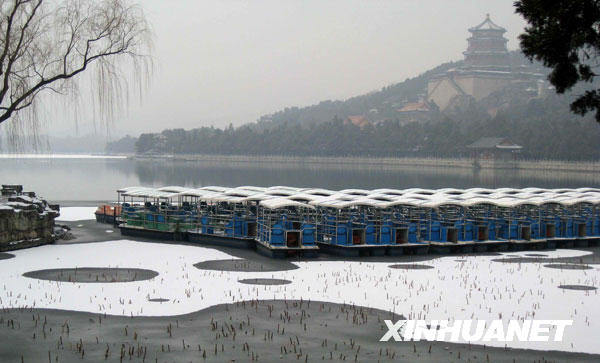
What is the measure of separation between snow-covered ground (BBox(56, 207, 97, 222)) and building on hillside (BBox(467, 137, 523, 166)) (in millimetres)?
103862

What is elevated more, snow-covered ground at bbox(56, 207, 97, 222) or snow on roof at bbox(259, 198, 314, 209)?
snow on roof at bbox(259, 198, 314, 209)

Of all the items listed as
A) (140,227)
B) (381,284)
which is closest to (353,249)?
(381,284)

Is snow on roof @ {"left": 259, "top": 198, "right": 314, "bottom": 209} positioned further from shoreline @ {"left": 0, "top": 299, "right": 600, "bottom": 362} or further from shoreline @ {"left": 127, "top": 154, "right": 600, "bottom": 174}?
shoreline @ {"left": 127, "top": 154, "right": 600, "bottom": 174}

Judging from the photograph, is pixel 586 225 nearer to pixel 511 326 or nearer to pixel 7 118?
pixel 511 326

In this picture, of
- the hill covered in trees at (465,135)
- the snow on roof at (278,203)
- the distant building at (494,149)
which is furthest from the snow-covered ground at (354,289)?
the distant building at (494,149)

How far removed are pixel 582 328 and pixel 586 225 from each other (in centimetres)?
1784

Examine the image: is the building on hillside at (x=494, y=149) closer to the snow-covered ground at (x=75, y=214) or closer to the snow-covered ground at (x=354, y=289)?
the snow-covered ground at (x=75, y=214)

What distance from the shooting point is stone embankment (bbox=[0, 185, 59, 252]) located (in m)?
26.0

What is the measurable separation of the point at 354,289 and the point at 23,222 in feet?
45.6

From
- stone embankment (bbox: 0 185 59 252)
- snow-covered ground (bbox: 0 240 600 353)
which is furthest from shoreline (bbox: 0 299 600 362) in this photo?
stone embankment (bbox: 0 185 59 252)

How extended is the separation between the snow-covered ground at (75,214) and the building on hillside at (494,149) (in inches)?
4089

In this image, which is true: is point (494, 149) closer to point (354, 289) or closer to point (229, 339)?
point (354, 289)

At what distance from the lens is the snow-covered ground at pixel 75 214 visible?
4034 centimetres

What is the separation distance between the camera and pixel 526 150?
132m
